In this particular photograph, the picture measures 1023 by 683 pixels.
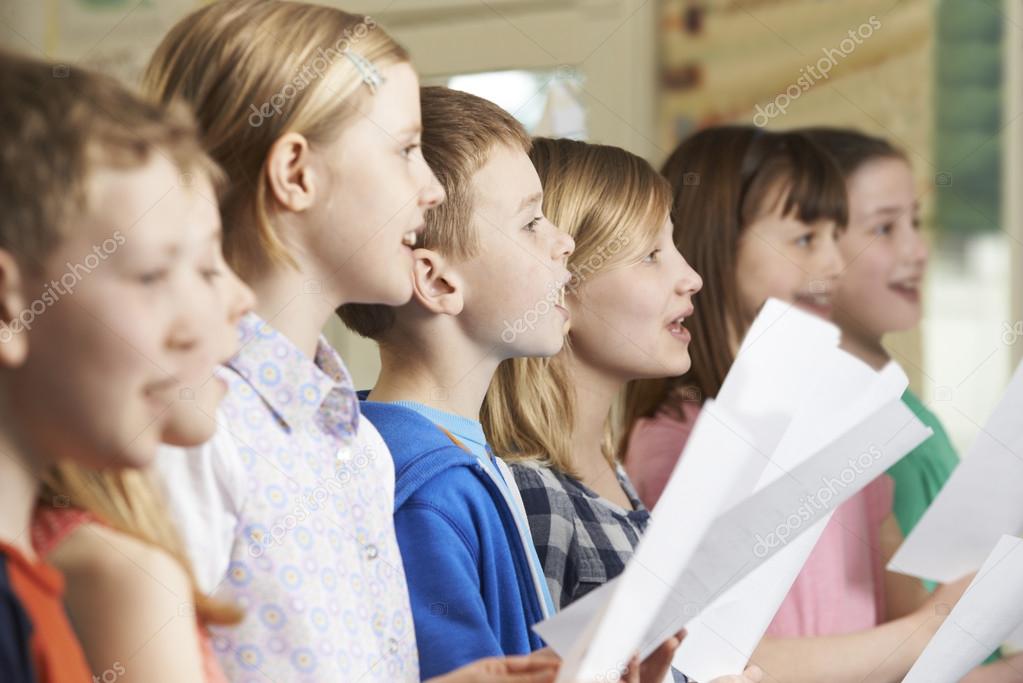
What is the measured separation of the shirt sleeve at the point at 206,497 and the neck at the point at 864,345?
94 centimetres

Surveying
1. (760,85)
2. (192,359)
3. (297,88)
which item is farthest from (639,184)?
(760,85)

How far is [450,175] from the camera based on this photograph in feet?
2.83

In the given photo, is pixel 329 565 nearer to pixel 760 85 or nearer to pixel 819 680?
pixel 819 680

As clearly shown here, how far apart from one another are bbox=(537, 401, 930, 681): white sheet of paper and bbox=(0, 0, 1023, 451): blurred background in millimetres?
1664

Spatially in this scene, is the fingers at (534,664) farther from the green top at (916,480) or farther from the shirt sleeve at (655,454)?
the green top at (916,480)

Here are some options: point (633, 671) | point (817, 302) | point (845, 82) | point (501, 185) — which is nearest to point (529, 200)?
point (501, 185)

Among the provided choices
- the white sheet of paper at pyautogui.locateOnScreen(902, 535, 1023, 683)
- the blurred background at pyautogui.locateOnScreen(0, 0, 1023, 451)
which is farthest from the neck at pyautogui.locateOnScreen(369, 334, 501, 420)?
the blurred background at pyautogui.locateOnScreen(0, 0, 1023, 451)

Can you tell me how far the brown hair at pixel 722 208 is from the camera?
1269 mm

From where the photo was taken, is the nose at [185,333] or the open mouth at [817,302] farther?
the open mouth at [817,302]

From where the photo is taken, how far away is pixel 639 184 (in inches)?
40.6

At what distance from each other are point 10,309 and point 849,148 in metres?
1.22

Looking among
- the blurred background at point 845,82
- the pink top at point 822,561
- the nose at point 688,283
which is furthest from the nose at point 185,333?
the blurred background at point 845,82

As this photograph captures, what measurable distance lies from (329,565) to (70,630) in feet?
0.56

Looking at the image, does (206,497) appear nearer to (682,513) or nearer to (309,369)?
(309,369)
